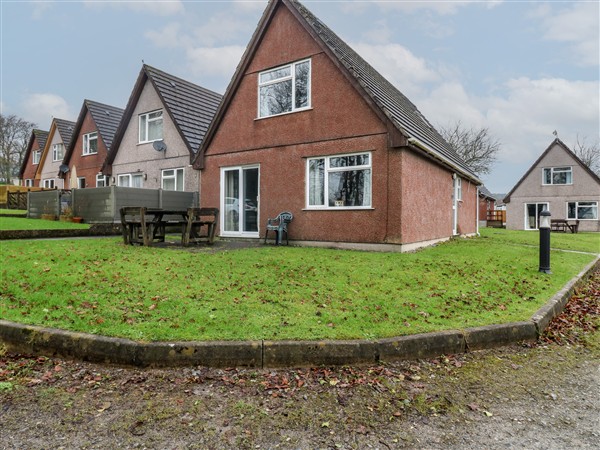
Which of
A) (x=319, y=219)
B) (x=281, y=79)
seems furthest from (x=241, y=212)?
(x=281, y=79)

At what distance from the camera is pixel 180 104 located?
17859 millimetres

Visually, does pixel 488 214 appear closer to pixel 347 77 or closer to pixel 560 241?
pixel 560 241

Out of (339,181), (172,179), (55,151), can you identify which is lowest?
(339,181)

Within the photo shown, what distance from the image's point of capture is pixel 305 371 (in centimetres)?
334

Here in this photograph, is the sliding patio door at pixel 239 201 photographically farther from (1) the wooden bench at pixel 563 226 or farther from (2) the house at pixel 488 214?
(2) the house at pixel 488 214

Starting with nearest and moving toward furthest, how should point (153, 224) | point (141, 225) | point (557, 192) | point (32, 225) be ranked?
point (141, 225) < point (153, 224) < point (32, 225) < point (557, 192)

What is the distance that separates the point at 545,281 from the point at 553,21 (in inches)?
308

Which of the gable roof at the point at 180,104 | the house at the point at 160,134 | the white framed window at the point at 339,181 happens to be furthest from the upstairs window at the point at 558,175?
the white framed window at the point at 339,181

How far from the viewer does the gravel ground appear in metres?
2.37

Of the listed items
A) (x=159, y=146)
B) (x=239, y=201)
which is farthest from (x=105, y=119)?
(x=239, y=201)

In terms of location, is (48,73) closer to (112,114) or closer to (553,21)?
(112,114)

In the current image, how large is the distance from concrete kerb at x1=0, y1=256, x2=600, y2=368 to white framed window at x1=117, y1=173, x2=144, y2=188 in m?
16.0

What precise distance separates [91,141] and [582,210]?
121 feet

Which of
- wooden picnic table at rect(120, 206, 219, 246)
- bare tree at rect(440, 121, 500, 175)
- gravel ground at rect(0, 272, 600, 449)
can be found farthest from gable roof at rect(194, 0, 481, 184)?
bare tree at rect(440, 121, 500, 175)
